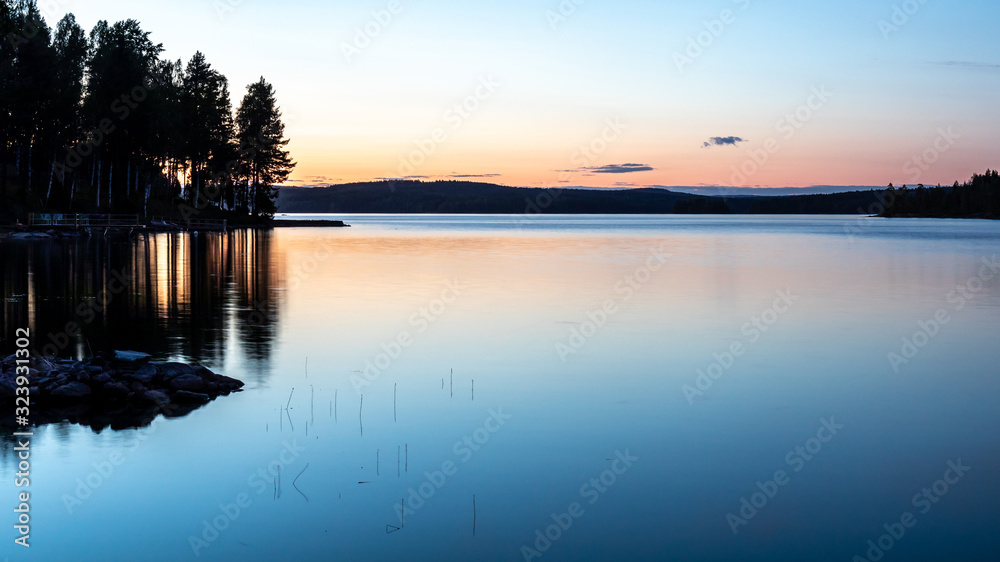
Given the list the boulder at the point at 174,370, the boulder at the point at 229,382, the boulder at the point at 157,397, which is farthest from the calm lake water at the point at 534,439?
the boulder at the point at 174,370

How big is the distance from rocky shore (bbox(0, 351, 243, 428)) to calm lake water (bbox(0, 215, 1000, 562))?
0.48 m

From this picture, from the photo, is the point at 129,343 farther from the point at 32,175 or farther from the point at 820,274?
the point at 32,175

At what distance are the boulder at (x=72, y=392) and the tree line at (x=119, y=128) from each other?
6079 cm

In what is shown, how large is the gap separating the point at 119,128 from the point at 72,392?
78519mm

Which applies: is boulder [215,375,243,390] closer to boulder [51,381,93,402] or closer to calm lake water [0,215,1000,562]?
calm lake water [0,215,1000,562]

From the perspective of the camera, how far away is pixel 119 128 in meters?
85.2

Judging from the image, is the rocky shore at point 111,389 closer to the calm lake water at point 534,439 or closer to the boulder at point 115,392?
the boulder at point 115,392

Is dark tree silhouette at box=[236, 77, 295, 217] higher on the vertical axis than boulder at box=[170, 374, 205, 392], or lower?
higher

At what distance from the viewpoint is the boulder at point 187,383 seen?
50.1 feet

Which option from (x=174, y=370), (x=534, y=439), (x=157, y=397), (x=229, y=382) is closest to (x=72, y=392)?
(x=157, y=397)

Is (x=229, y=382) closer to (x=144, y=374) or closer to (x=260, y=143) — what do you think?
(x=144, y=374)

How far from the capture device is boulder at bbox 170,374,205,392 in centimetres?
1528

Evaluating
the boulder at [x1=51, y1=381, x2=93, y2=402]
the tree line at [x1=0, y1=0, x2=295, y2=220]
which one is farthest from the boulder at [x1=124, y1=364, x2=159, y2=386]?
the tree line at [x1=0, y1=0, x2=295, y2=220]

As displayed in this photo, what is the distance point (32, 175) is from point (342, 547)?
3818 inches
